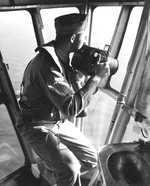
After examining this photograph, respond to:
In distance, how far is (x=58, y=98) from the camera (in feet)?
4.84

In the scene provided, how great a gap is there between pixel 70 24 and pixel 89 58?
313 millimetres

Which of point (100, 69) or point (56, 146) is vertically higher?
point (100, 69)

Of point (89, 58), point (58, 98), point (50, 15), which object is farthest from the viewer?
point (50, 15)

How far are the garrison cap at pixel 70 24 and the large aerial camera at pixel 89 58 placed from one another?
0.18 metres

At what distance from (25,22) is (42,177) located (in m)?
1.91

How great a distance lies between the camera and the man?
4.96 ft

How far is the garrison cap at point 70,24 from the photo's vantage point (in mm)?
1568

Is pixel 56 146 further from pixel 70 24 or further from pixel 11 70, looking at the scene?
pixel 11 70

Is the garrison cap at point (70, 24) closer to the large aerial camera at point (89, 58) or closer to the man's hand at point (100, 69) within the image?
the large aerial camera at point (89, 58)

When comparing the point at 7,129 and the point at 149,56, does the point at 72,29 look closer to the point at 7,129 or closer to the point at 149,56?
the point at 149,56

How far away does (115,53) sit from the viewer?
247cm

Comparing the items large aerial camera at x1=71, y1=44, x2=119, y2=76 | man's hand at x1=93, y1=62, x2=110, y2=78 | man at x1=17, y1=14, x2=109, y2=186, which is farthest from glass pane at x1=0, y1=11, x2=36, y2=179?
man's hand at x1=93, y1=62, x2=110, y2=78

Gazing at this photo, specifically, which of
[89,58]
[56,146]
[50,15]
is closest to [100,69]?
[89,58]

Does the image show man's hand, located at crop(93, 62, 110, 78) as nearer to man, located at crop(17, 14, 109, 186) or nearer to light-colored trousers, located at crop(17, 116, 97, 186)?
man, located at crop(17, 14, 109, 186)
